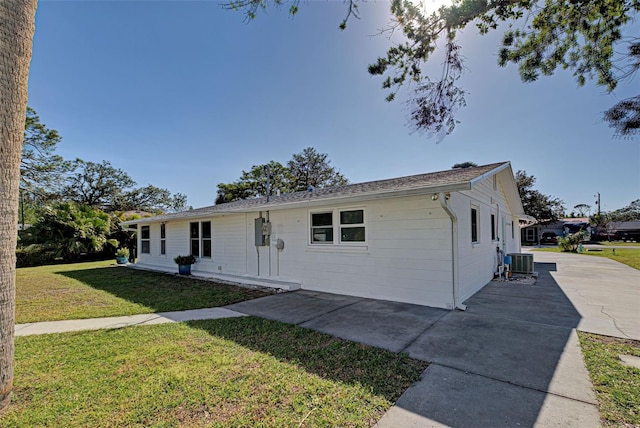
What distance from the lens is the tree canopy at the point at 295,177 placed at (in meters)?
31.5

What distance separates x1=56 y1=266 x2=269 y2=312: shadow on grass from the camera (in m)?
6.49

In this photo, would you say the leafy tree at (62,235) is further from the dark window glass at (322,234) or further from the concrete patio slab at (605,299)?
the concrete patio slab at (605,299)

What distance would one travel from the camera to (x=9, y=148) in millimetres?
2605

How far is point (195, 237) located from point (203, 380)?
9983mm

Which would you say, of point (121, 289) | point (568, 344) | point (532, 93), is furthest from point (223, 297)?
point (532, 93)

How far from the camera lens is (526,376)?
2.98 meters

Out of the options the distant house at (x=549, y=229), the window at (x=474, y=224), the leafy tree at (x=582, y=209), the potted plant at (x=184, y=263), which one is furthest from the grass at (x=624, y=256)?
the leafy tree at (x=582, y=209)

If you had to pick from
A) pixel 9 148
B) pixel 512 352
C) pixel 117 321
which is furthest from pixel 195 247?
pixel 512 352

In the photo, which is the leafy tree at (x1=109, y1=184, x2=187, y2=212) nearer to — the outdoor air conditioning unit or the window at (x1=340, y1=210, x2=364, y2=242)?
the window at (x1=340, y1=210, x2=364, y2=242)

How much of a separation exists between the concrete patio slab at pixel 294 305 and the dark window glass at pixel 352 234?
4.79ft

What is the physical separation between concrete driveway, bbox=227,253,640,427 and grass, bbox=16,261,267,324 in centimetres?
137

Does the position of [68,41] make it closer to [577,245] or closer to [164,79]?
[164,79]

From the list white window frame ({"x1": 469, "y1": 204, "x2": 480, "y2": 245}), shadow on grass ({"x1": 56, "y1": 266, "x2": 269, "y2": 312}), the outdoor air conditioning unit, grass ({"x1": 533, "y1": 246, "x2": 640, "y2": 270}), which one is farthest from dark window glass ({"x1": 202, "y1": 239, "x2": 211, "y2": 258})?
grass ({"x1": 533, "y1": 246, "x2": 640, "y2": 270})

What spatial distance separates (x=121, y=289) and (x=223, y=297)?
3.64m
